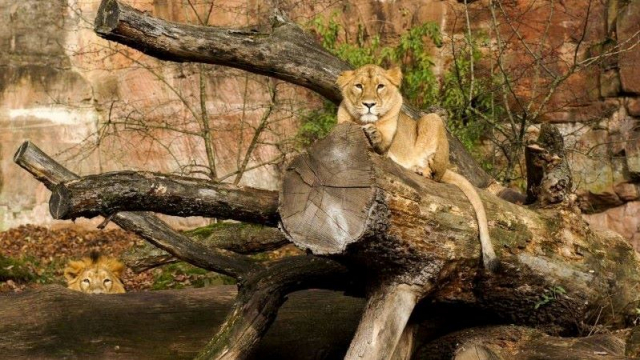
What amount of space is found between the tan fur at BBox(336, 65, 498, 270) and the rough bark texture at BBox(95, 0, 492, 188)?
0.88m

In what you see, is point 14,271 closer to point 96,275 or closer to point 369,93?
point 96,275

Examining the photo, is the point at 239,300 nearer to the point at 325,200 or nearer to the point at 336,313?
the point at 336,313

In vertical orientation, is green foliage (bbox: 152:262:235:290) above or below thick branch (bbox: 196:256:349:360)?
below

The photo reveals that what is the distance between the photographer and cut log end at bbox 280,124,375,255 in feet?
20.4

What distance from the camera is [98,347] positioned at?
7855 millimetres

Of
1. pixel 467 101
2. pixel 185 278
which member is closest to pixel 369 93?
pixel 185 278

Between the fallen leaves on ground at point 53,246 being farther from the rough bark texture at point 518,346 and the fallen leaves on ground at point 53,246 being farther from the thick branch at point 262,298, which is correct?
the rough bark texture at point 518,346

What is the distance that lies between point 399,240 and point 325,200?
0.59m

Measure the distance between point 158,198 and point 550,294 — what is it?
3.05 metres

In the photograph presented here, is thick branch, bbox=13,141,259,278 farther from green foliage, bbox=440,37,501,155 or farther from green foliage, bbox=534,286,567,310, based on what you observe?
green foliage, bbox=440,37,501,155

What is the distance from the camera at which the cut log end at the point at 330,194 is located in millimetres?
6207

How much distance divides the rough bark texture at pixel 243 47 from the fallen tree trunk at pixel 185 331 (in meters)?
1.85

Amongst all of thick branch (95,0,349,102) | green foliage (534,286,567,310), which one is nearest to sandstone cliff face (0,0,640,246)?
thick branch (95,0,349,102)

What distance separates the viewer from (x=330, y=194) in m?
6.24
